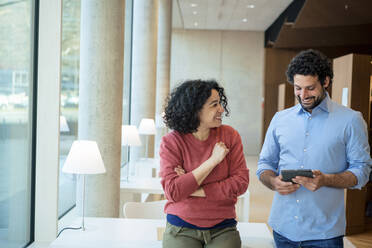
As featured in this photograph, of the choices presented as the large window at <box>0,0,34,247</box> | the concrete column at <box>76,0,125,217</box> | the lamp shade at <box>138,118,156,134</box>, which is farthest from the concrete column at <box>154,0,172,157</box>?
the large window at <box>0,0,34,247</box>

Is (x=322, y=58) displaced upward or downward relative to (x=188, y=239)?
upward

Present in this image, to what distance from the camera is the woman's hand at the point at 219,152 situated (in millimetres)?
2104

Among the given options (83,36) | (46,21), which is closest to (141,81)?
(83,36)

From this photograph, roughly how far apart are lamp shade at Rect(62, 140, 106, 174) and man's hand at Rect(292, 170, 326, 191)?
1563 millimetres

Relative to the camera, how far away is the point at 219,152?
2.12 m

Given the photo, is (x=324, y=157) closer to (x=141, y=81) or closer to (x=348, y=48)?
(x=141, y=81)

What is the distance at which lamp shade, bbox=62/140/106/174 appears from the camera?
120 inches

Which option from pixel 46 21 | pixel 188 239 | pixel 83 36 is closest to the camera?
pixel 188 239

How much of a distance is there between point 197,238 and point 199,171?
0.33m

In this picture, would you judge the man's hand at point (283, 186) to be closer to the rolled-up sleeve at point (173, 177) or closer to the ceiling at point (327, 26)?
the rolled-up sleeve at point (173, 177)

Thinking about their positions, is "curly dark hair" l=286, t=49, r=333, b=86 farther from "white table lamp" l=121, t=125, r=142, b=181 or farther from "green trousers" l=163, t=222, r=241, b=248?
"white table lamp" l=121, t=125, r=142, b=181

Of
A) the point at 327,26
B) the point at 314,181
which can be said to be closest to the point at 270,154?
the point at 314,181

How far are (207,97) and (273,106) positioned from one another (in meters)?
12.8

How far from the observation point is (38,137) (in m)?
3.32
